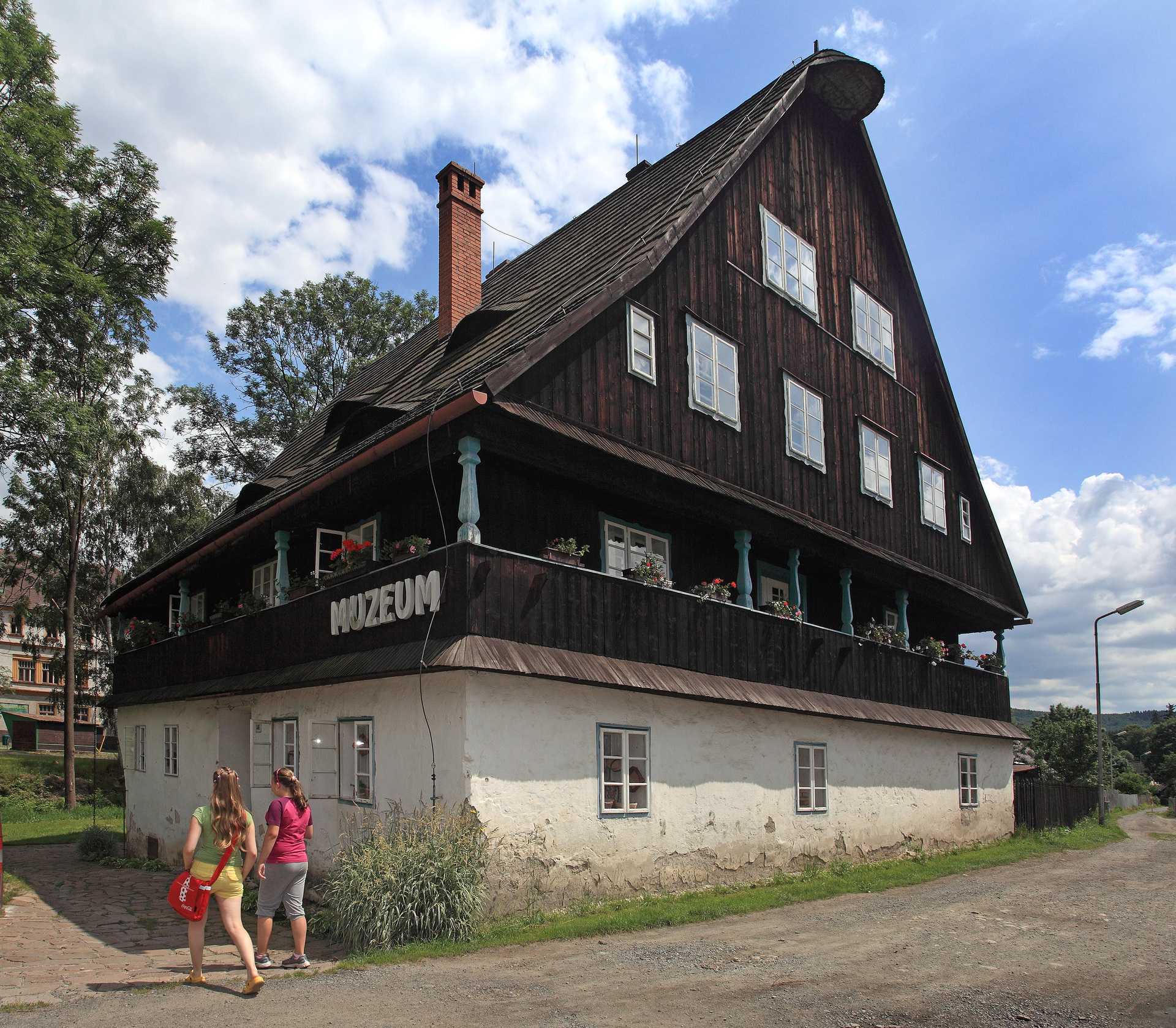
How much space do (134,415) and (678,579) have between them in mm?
25353

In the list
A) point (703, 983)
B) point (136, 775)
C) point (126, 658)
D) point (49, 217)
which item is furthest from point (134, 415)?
point (703, 983)

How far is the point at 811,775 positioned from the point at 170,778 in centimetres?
1221

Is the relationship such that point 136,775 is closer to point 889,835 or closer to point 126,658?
point 126,658

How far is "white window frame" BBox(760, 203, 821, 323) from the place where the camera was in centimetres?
1680

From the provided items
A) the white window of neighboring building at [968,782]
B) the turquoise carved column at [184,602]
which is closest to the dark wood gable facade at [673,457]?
the turquoise carved column at [184,602]

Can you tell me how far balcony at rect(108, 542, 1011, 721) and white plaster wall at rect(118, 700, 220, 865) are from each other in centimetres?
62

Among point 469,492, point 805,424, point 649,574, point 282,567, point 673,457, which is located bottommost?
point 649,574

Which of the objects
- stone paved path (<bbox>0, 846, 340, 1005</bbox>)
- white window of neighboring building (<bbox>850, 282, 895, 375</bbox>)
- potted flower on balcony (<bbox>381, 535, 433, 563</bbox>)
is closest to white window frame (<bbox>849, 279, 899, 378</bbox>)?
white window of neighboring building (<bbox>850, 282, 895, 375</bbox>)

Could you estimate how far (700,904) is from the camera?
455 inches

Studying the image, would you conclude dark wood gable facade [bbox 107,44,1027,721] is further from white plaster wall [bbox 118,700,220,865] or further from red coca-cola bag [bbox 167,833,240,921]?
red coca-cola bag [bbox 167,833,240,921]

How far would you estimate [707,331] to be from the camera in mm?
14930

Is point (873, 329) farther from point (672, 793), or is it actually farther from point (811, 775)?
point (672, 793)

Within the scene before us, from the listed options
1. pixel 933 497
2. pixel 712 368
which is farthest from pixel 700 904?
pixel 933 497

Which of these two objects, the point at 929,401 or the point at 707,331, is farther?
the point at 929,401
